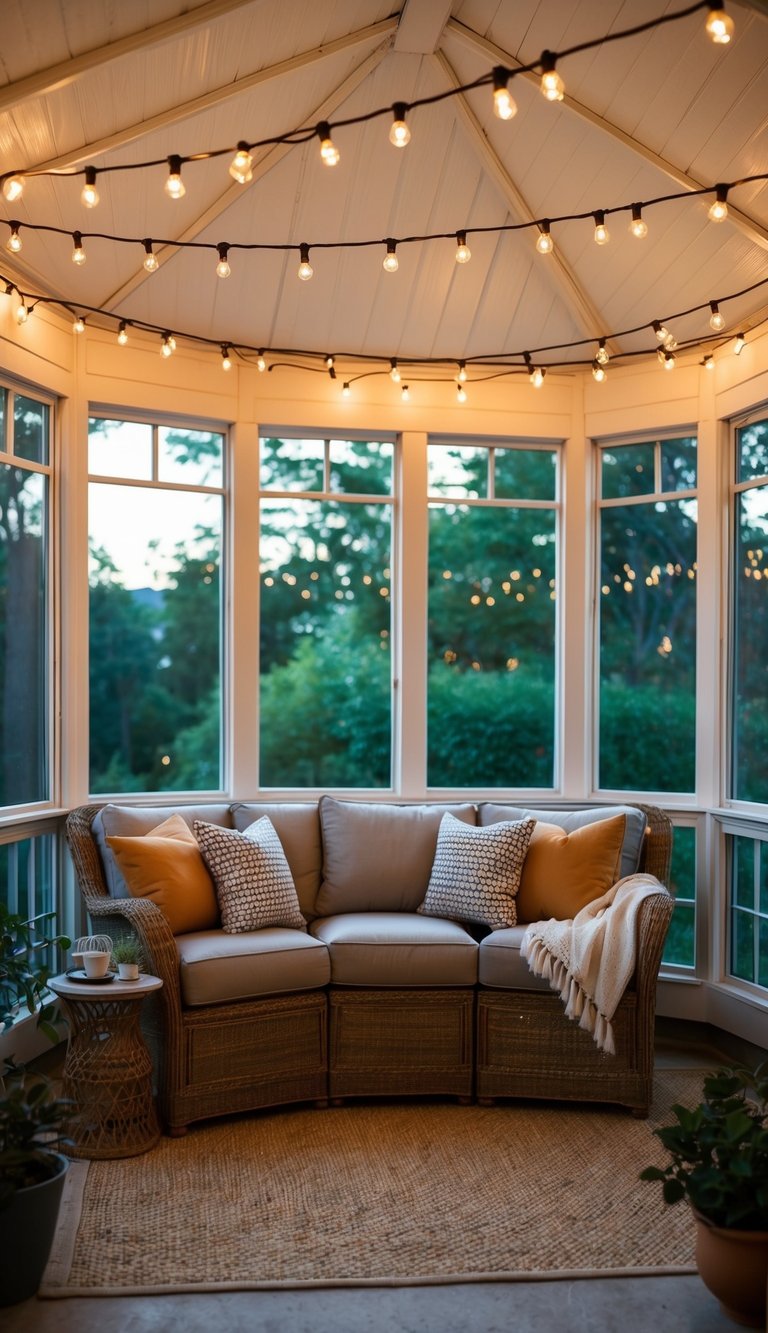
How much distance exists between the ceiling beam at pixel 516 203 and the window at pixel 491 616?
0.77 m

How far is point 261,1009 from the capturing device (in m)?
4.08

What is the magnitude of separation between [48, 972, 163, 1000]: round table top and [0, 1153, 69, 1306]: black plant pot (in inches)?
33.5

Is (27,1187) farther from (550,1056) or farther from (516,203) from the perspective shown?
(516,203)

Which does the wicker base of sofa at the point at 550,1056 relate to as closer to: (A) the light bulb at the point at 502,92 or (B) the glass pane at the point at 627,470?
(B) the glass pane at the point at 627,470

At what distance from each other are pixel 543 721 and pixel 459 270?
6.95ft

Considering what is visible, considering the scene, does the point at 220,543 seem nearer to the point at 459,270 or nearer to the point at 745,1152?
the point at 459,270

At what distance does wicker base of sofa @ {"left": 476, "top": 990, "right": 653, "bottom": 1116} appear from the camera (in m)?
4.13

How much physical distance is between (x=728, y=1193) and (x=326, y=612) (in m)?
3.43

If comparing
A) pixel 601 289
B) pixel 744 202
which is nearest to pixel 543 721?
pixel 601 289

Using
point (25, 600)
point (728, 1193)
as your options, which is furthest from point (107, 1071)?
point (728, 1193)

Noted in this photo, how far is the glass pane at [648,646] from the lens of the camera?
526 centimetres

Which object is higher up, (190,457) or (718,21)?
(718,21)

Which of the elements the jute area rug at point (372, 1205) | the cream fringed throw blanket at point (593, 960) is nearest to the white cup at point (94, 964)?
the jute area rug at point (372, 1205)

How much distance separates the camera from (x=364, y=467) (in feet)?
18.2
